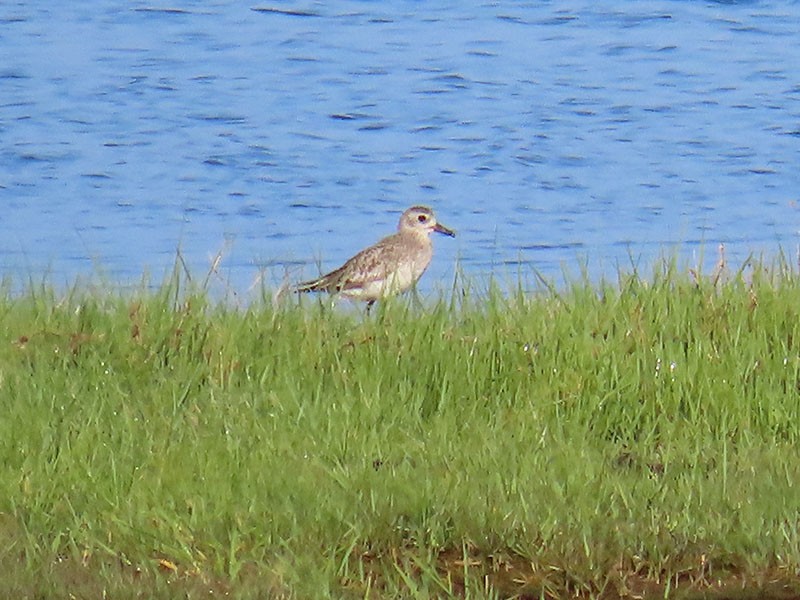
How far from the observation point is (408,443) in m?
6.45

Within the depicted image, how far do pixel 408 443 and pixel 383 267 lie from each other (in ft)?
13.3

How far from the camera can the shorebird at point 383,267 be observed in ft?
33.3

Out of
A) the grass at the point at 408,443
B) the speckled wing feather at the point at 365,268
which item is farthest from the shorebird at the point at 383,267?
the grass at the point at 408,443

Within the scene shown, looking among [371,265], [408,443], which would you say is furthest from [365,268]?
[408,443]

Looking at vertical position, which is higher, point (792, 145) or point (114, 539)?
point (114, 539)

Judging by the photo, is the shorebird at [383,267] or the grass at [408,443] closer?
the grass at [408,443]

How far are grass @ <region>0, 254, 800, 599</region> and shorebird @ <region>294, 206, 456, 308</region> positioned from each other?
182 centimetres

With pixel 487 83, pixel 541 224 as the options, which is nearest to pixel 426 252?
pixel 541 224

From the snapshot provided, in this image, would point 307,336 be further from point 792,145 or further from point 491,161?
point 792,145

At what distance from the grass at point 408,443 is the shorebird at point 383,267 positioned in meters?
1.82

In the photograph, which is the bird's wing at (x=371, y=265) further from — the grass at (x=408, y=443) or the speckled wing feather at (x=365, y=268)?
the grass at (x=408, y=443)

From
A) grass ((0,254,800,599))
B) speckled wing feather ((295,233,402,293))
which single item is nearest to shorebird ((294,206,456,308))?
speckled wing feather ((295,233,402,293))

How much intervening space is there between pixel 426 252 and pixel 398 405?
4242 millimetres

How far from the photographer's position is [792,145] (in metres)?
17.1
